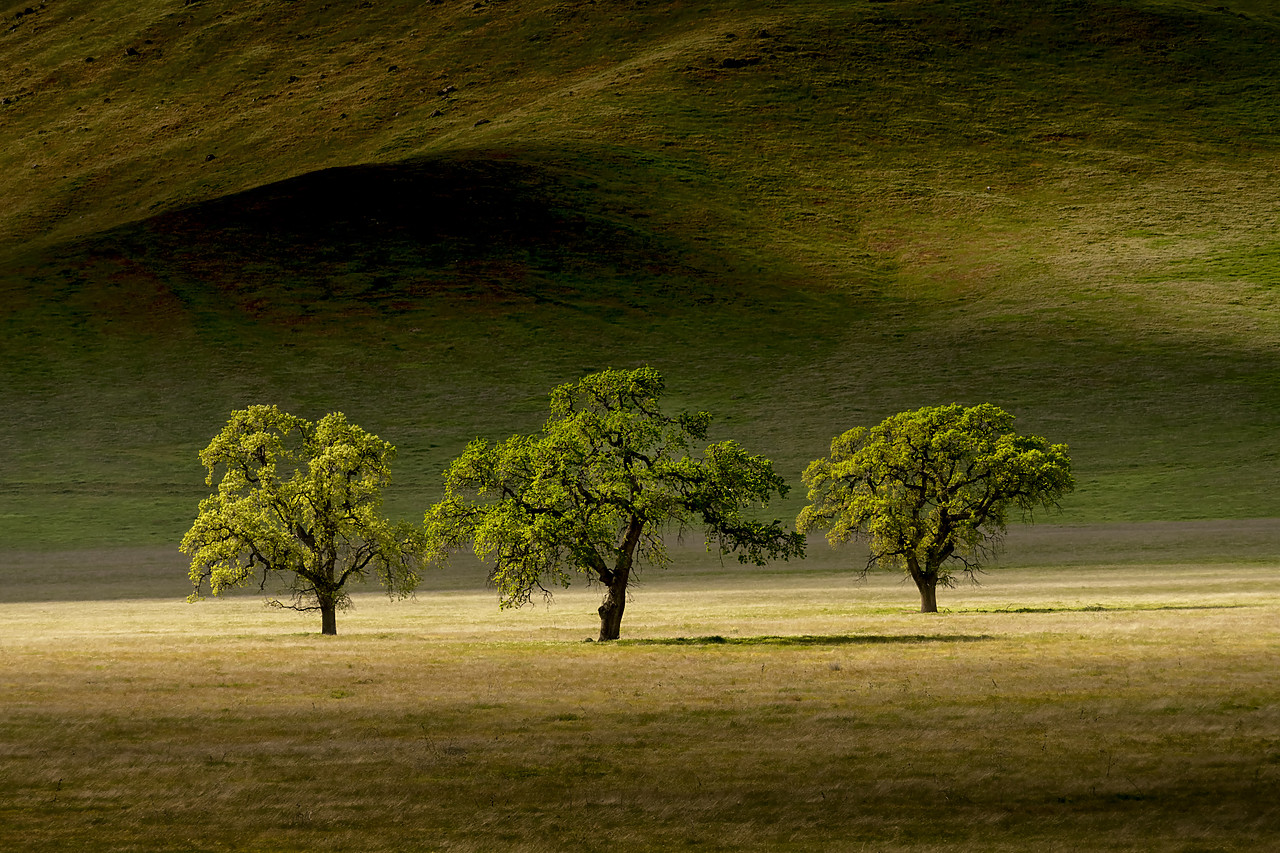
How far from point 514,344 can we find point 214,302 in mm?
32343

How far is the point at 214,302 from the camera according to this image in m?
143

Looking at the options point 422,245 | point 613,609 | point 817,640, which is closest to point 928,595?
point 817,640

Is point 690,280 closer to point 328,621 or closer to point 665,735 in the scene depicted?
point 328,621

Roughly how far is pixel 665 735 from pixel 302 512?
26402mm

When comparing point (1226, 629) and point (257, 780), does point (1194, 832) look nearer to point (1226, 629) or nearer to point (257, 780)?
point (257, 780)

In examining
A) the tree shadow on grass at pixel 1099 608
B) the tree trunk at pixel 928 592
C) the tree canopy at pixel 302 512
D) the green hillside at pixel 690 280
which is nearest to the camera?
the tree canopy at pixel 302 512

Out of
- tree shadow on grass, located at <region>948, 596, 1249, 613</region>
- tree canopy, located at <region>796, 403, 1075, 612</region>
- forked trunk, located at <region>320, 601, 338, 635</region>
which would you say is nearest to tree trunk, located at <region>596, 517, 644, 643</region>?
forked trunk, located at <region>320, 601, 338, 635</region>

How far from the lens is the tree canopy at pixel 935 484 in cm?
5419

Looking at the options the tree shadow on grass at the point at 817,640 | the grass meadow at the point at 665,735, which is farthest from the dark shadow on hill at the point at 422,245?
the tree shadow on grass at the point at 817,640

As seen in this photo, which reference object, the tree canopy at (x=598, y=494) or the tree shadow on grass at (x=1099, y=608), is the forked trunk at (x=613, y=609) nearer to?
the tree canopy at (x=598, y=494)

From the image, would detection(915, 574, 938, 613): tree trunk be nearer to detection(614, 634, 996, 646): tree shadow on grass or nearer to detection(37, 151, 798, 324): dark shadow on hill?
detection(614, 634, 996, 646): tree shadow on grass

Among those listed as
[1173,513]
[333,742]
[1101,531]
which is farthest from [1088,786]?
[1173,513]

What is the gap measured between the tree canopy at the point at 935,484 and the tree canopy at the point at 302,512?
653 inches

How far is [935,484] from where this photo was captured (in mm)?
55812
